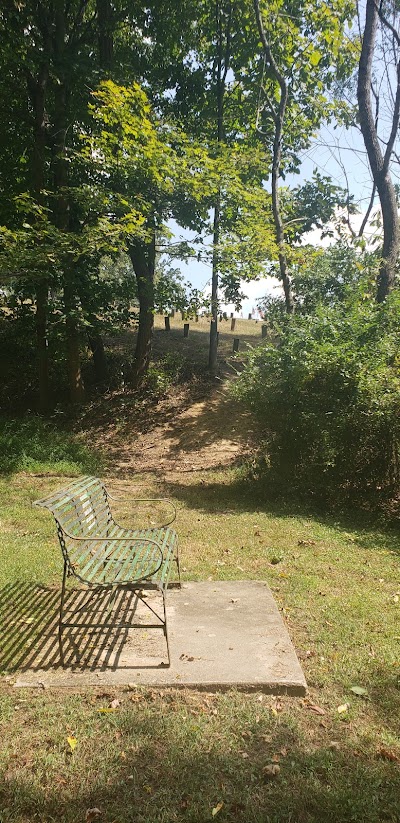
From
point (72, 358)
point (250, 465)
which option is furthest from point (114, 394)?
point (250, 465)

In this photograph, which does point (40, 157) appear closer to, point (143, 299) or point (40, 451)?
point (143, 299)

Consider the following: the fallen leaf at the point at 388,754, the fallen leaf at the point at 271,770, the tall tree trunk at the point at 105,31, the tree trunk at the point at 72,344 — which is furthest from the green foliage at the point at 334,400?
the tall tree trunk at the point at 105,31

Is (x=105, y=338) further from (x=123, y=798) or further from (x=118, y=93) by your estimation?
(x=123, y=798)

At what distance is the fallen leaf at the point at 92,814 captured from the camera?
2.40 metres

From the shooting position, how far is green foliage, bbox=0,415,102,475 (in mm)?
10531

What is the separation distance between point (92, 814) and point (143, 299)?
1453 cm

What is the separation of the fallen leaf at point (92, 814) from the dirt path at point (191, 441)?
336 inches

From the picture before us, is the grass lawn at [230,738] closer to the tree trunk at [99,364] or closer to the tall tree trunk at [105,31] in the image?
the tree trunk at [99,364]

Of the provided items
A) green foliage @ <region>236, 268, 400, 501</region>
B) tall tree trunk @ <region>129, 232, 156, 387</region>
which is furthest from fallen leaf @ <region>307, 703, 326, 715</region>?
tall tree trunk @ <region>129, 232, 156, 387</region>

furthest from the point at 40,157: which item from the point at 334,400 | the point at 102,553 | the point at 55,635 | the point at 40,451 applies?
the point at 55,635

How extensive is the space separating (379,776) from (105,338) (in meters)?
18.0

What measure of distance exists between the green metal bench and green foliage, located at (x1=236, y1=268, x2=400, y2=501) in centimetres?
420

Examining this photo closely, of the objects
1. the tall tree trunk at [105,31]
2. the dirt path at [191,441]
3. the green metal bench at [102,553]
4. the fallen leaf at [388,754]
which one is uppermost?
the tall tree trunk at [105,31]

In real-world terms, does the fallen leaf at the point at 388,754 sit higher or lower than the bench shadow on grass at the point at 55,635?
higher
